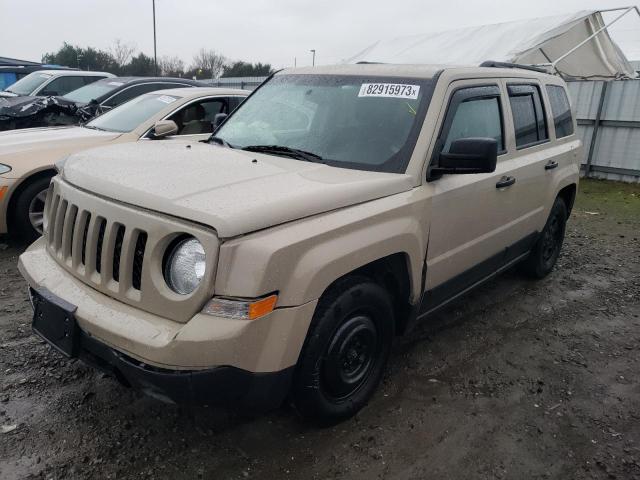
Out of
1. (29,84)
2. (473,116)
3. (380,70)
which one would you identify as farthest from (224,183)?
(29,84)

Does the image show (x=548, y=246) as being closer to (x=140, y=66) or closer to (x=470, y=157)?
(x=470, y=157)

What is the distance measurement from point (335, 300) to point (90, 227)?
120 cm

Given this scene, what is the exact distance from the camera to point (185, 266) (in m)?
2.18

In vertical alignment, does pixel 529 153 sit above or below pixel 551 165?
above

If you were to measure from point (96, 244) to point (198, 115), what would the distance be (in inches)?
160

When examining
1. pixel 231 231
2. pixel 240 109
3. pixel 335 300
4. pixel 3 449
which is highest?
pixel 240 109

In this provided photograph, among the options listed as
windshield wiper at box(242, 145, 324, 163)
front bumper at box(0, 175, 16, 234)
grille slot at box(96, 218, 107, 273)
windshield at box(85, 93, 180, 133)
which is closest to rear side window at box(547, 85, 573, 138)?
windshield wiper at box(242, 145, 324, 163)

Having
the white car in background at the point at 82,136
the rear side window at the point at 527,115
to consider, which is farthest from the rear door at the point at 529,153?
the white car in background at the point at 82,136

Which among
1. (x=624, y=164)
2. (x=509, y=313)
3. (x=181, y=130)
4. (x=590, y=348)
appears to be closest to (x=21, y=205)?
(x=181, y=130)

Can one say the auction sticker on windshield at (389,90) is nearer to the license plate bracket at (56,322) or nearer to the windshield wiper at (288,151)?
the windshield wiper at (288,151)

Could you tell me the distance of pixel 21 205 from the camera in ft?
16.1

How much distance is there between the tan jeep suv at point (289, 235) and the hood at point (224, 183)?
1 centimetres

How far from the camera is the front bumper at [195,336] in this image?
2051mm

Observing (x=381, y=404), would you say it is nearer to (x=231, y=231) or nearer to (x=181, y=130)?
(x=231, y=231)
